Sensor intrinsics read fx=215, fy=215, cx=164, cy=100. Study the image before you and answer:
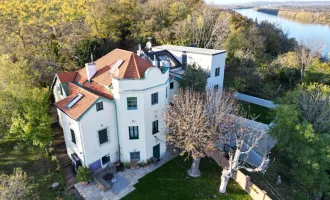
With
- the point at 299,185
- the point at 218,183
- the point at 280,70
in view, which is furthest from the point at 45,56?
the point at 280,70

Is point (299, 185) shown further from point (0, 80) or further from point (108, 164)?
point (0, 80)

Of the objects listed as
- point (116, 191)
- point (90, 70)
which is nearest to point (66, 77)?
point (90, 70)

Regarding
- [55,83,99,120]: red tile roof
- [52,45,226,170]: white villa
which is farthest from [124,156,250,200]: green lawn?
[55,83,99,120]: red tile roof

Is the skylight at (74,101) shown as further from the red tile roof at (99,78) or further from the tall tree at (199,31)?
the tall tree at (199,31)

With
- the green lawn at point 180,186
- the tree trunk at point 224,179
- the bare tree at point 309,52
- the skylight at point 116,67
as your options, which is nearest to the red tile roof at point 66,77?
the skylight at point 116,67

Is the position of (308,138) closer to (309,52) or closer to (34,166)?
(34,166)

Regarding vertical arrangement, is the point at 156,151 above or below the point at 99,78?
below
